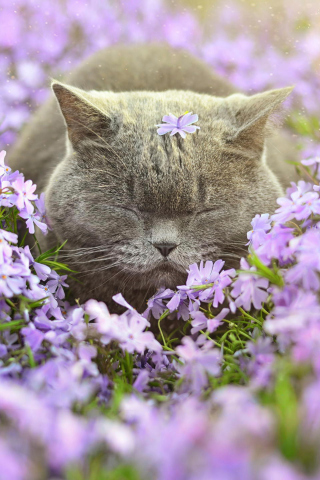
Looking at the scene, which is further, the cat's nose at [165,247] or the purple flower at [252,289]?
the cat's nose at [165,247]

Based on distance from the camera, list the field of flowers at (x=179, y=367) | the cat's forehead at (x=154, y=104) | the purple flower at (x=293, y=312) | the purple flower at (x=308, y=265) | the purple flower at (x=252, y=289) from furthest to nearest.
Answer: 1. the cat's forehead at (x=154, y=104)
2. the purple flower at (x=252, y=289)
3. the purple flower at (x=308, y=265)
4. the purple flower at (x=293, y=312)
5. the field of flowers at (x=179, y=367)

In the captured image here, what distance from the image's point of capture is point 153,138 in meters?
1.15

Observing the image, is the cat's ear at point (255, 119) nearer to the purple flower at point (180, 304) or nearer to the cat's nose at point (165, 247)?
the cat's nose at point (165, 247)

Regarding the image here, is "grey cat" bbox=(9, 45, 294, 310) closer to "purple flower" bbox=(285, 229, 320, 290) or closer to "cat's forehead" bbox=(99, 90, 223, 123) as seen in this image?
"cat's forehead" bbox=(99, 90, 223, 123)

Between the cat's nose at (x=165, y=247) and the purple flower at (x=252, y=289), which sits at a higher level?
the purple flower at (x=252, y=289)

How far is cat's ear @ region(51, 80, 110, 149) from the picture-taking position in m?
1.11

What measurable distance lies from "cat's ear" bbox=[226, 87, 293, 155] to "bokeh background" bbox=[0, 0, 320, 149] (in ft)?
2.13

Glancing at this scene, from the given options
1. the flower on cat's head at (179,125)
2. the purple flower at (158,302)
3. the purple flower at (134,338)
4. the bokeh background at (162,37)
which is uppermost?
the bokeh background at (162,37)

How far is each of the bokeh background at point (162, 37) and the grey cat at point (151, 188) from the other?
692 millimetres

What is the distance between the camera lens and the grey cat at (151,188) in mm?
1073

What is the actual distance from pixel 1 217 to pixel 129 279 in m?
0.35

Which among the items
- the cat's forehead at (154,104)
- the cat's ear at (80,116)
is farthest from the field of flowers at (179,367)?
the cat's forehead at (154,104)

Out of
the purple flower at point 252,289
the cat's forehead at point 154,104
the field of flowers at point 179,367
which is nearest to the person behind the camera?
the field of flowers at point 179,367

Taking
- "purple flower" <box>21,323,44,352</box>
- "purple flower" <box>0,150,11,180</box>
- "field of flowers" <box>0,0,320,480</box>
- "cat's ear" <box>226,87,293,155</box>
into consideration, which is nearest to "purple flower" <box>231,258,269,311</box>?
"field of flowers" <box>0,0,320,480</box>
